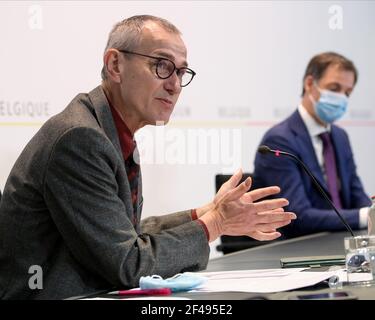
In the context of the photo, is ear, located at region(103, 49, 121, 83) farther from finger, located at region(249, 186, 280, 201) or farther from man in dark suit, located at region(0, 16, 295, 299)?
finger, located at region(249, 186, 280, 201)

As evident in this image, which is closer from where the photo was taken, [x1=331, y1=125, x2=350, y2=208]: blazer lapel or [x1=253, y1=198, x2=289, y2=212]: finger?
[x1=253, y1=198, x2=289, y2=212]: finger

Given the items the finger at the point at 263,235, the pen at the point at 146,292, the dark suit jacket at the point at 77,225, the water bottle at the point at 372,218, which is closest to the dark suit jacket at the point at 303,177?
the water bottle at the point at 372,218

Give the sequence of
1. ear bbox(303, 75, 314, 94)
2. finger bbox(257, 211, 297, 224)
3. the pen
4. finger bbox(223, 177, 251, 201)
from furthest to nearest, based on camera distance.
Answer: ear bbox(303, 75, 314, 94) → finger bbox(257, 211, 297, 224) → finger bbox(223, 177, 251, 201) → the pen

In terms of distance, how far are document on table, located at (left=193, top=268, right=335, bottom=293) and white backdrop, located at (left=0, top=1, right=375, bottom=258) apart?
131 centimetres

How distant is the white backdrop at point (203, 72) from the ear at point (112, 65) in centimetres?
89

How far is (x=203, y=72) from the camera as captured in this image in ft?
12.1

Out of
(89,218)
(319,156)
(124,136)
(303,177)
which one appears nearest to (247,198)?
(124,136)

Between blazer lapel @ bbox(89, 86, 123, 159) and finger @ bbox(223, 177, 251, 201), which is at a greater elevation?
blazer lapel @ bbox(89, 86, 123, 159)

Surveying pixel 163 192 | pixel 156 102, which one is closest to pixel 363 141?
pixel 163 192

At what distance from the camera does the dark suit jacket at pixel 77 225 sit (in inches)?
65.6

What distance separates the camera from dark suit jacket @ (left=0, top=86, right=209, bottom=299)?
1.67m

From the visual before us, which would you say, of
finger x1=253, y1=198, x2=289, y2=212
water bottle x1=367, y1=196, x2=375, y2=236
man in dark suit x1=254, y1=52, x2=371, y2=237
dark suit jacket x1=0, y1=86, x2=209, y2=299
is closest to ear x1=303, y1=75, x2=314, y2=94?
man in dark suit x1=254, y1=52, x2=371, y2=237

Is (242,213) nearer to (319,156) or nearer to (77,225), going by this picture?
(77,225)

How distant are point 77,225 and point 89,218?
0.03m
